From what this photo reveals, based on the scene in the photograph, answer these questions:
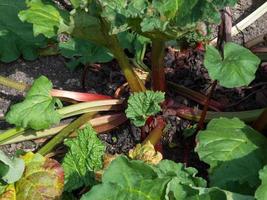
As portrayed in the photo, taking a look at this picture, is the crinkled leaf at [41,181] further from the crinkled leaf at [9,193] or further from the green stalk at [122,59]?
the green stalk at [122,59]

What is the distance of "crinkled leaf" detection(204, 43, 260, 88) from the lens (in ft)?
7.02

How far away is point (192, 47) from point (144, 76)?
0.83 ft

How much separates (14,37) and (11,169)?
30.8 inches

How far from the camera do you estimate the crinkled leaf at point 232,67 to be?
214 cm

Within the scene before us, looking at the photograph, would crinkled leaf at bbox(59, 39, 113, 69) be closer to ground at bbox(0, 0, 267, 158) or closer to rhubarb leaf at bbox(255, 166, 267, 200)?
ground at bbox(0, 0, 267, 158)

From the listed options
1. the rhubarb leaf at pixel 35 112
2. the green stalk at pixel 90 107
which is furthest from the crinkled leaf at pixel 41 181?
the green stalk at pixel 90 107

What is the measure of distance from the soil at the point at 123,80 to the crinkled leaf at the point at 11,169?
0.41 m

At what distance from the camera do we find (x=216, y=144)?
7.06 ft

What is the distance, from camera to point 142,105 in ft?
7.78

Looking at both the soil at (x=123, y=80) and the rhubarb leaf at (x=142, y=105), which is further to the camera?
the soil at (x=123, y=80)

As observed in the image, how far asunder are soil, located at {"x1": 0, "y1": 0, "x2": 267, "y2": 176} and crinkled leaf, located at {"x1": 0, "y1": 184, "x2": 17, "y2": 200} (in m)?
0.38

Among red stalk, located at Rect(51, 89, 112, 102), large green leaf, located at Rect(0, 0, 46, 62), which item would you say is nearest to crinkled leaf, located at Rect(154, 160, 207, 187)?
red stalk, located at Rect(51, 89, 112, 102)

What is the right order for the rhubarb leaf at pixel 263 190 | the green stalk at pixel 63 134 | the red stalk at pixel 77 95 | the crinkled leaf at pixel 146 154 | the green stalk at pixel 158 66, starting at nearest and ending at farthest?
1. the rhubarb leaf at pixel 263 190
2. the crinkled leaf at pixel 146 154
3. the green stalk at pixel 158 66
4. the green stalk at pixel 63 134
5. the red stalk at pixel 77 95

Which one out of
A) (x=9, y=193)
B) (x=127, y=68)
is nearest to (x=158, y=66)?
(x=127, y=68)
